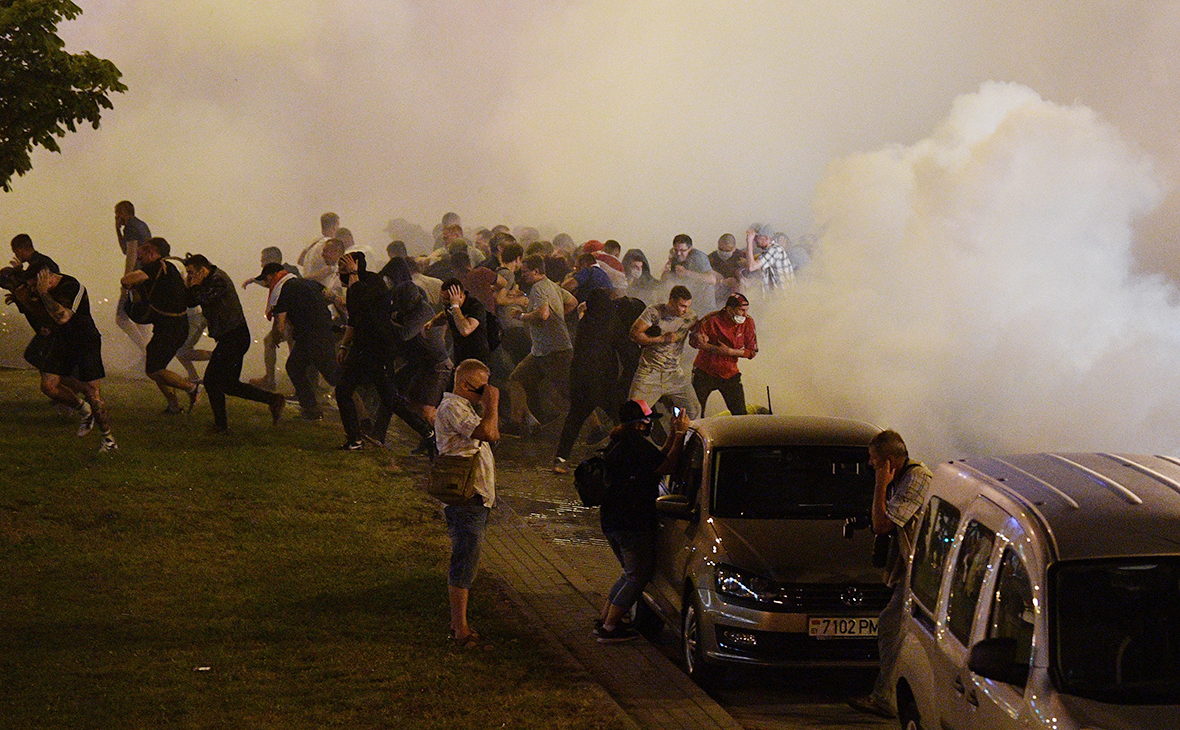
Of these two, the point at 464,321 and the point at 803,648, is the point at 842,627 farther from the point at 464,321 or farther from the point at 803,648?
the point at 464,321

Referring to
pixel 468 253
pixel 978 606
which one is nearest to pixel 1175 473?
pixel 978 606

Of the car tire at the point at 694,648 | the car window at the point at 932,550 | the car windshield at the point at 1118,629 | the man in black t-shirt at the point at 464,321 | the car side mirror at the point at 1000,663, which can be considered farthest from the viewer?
the man in black t-shirt at the point at 464,321

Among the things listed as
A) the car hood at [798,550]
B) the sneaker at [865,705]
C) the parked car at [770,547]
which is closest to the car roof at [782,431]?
the parked car at [770,547]

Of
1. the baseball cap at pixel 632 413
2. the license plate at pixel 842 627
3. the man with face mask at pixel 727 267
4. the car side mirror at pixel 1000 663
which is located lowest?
the license plate at pixel 842 627

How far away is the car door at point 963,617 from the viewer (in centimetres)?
514

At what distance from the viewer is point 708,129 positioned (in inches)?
1196

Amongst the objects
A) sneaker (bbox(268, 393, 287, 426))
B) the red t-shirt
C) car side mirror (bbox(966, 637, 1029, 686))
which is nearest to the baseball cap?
car side mirror (bbox(966, 637, 1029, 686))

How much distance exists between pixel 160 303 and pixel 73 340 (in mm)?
1689

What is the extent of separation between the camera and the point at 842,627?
304 inches

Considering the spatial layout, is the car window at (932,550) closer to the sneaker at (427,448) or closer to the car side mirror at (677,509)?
the car side mirror at (677,509)

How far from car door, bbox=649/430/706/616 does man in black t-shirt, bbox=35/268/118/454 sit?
264 inches

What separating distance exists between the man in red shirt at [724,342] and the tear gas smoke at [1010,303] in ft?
6.47

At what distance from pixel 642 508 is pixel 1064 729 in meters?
4.52

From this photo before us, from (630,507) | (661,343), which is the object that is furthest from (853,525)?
(661,343)
